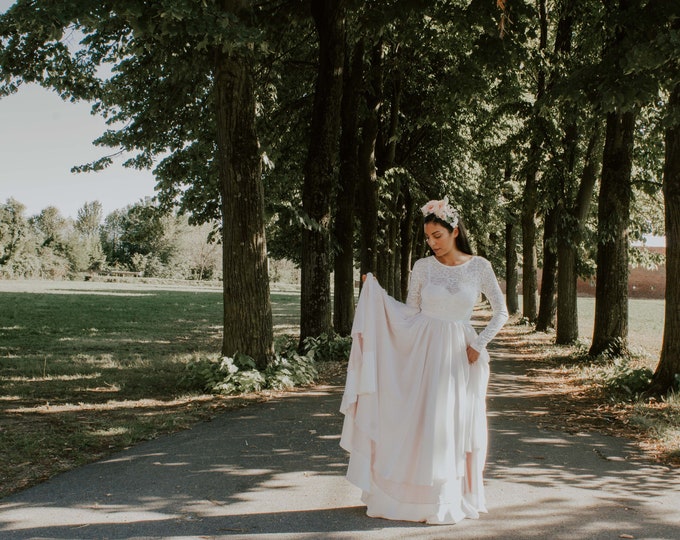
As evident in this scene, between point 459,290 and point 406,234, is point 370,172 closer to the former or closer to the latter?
point 406,234

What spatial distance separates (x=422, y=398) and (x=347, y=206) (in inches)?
451

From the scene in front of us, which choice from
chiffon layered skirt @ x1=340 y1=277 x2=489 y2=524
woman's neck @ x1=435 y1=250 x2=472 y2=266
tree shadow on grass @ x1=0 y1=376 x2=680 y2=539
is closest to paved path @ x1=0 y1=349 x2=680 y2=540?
tree shadow on grass @ x1=0 y1=376 x2=680 y2=539

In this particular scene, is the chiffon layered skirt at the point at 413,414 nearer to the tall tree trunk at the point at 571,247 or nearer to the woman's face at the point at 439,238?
the woman's face at the point at 439,238

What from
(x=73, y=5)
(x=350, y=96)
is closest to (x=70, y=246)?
(x=350, y=96)

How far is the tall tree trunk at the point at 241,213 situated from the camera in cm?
1001

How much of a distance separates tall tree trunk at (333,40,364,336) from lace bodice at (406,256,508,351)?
10.7 meters

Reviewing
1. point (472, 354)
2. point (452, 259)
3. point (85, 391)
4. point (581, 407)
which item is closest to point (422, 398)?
point (472, 354)

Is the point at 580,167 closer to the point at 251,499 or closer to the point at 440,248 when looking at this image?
the point at 440,248

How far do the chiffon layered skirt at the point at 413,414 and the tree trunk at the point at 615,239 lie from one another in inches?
354

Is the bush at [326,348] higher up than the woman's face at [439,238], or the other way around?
the woman's face at [439,238]

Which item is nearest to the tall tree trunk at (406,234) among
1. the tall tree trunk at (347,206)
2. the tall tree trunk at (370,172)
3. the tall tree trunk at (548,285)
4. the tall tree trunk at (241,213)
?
the tall tree trunk at (548,285)

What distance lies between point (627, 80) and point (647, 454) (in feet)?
17.0

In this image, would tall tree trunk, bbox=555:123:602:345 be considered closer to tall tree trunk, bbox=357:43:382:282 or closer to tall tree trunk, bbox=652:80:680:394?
tall tree trunk, bbox=357:43:382:282

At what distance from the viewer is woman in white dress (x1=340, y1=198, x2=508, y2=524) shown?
4.71m
